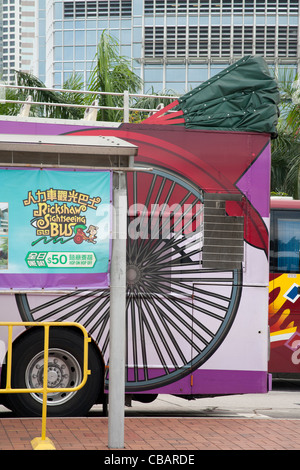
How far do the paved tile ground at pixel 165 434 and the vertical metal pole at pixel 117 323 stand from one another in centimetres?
24

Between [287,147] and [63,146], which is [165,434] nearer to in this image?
[63,146]

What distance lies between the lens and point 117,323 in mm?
7234

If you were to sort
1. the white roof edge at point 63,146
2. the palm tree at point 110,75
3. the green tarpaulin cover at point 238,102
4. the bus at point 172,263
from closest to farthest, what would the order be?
the white roof edge at point 63,146
the bus at point 172,263
the green tarpaulin cover at point 238,102
the palm tree at point 110,75

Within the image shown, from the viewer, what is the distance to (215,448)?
754cm

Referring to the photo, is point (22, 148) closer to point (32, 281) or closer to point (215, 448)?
point (32, 281)

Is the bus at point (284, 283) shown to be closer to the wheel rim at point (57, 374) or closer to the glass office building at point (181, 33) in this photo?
the wheel rim at point (57, 374)

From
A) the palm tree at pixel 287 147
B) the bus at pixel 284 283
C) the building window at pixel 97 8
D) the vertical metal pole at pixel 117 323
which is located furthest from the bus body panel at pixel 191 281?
the building window at pixel 97 8

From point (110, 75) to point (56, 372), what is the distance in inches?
528

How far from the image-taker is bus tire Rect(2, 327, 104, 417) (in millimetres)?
9016

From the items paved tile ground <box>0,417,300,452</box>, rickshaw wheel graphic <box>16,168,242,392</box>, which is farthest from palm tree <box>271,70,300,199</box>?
paved tile ground <box>0,417,300,452</box>

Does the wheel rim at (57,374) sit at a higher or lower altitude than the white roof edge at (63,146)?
lower

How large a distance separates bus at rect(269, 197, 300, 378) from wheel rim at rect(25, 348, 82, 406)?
191 inches

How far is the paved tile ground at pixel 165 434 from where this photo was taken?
24.8 ft

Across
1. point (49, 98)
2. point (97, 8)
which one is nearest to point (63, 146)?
point (49, 98)
